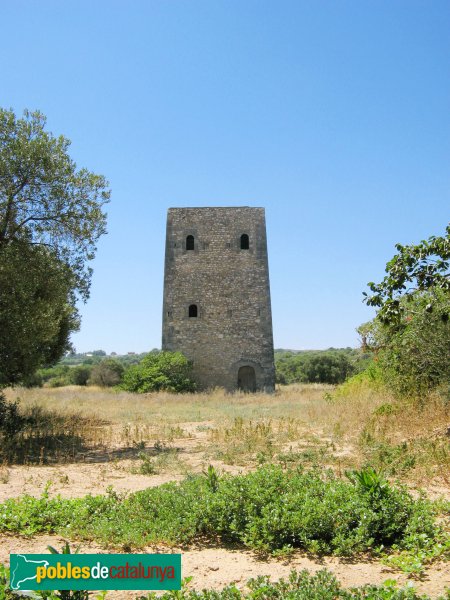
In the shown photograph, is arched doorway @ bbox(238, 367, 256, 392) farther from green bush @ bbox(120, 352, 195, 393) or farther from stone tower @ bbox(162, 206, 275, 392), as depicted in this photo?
green bush @ bbox(120, 352, 195, 393)

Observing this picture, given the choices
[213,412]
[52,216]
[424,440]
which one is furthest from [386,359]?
[52,216]

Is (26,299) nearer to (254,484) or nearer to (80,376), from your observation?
(254,484)

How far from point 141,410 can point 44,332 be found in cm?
655

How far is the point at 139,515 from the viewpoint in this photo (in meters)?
5.09

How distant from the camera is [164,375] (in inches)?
920

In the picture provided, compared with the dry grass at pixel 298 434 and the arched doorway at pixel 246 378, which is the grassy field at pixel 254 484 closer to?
the dry grass at pixel 298 434

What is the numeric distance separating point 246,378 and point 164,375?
188 inches

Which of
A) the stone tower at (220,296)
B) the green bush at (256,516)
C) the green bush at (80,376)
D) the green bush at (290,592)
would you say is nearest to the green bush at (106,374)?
the green bush at (80,376)

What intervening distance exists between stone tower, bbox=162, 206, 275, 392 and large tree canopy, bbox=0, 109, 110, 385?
1309 centimetres

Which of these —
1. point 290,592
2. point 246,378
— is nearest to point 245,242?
point 246,378

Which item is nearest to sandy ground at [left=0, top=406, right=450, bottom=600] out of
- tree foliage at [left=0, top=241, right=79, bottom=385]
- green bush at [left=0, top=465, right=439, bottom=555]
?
green bush at [left=0, top=465, right=439, bottom=555]

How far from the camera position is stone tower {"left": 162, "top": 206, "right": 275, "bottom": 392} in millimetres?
24625

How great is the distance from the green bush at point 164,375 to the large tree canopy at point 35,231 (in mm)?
11510

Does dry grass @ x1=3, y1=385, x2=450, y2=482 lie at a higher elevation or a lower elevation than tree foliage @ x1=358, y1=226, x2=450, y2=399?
lower
